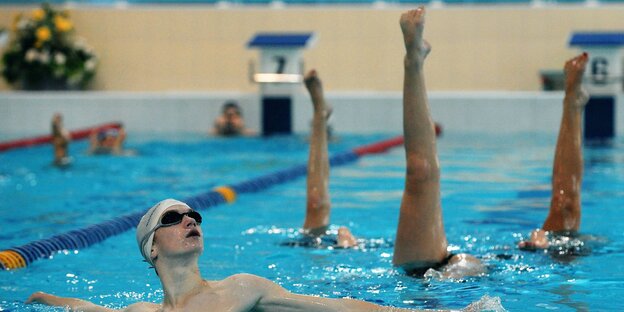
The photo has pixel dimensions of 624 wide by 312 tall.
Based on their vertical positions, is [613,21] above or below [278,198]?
above

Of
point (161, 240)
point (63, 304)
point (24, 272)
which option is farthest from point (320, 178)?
point (161, 240)

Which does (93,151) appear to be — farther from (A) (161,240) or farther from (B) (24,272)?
(A) (161,240)

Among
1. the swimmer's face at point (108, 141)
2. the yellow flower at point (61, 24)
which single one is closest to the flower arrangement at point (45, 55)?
the yellow flower at point (61, 24)

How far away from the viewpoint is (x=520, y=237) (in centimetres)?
514

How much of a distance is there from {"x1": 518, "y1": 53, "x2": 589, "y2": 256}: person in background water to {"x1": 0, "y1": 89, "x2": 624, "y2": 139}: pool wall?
6.75m

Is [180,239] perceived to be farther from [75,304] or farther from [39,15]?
[39,15]

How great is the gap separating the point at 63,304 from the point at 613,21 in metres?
10.6

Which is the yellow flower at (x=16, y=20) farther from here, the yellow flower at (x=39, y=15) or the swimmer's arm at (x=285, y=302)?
the swimmer's arm at (x=285, y=302)

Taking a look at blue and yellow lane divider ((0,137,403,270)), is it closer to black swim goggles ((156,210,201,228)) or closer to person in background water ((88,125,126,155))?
black swim goggles ((156,210,201,228))

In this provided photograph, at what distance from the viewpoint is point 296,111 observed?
39.1 ft

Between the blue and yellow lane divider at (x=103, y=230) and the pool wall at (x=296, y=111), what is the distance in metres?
4.00

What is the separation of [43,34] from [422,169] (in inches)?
402

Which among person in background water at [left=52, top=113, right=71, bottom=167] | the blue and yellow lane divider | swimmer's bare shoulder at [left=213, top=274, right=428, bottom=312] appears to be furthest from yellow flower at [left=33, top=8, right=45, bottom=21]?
swimmer's bare shoulder at [left=213, top=274, right=428, bottom=312]

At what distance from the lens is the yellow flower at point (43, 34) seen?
43.1ft
